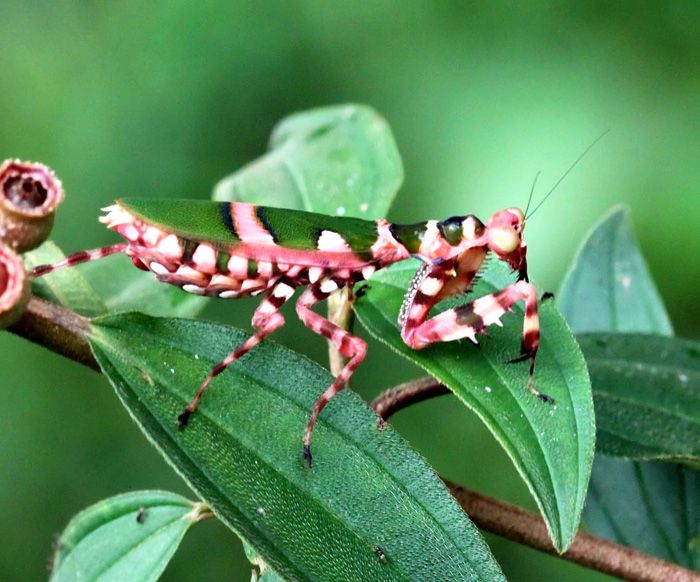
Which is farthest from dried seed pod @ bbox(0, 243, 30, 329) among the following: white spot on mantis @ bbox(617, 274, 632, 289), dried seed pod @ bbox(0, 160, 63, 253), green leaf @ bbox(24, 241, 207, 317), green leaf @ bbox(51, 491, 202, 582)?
white spot on mantis @ bbox(617, 274, 632, 289)

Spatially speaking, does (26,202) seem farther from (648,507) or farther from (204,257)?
(648,507)

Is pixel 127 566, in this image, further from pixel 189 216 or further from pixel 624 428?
pixel 624 428

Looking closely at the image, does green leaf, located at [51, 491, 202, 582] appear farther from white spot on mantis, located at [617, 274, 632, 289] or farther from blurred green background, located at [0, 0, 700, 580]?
blurred green background, located at [0, 0, 700, 580]

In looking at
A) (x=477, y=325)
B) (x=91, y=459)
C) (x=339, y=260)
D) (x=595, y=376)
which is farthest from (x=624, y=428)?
(x=91, y=459)

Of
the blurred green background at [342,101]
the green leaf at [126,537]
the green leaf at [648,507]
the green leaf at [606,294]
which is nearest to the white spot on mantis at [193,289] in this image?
the green leaf at [126,537]

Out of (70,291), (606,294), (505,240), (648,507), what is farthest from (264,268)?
(648,507)

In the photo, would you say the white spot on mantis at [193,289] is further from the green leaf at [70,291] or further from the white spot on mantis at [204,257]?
the green leaf at [70,291]
